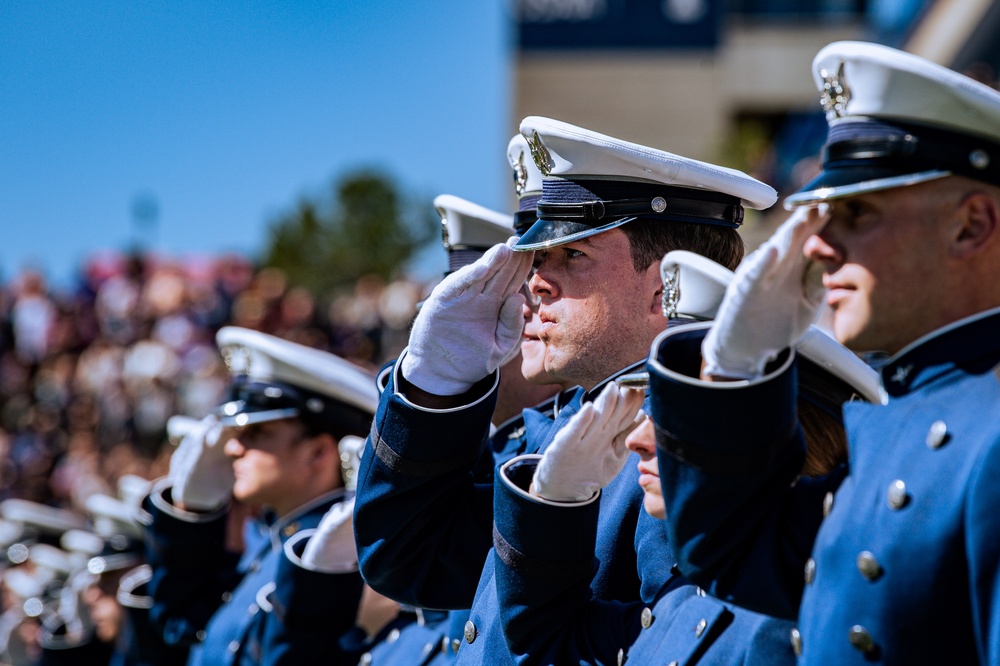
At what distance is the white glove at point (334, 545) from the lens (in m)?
4.45

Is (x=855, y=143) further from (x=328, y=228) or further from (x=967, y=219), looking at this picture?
(x=328, y=228)

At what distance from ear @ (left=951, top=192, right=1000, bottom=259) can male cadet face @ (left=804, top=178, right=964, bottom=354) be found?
0.01 meters

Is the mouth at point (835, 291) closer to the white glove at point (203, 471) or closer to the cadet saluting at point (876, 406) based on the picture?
the cadet saluting at point (876, 406)

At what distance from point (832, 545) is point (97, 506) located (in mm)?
6391

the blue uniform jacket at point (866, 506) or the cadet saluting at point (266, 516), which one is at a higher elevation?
the blue uniform jacket at point (866, 506)

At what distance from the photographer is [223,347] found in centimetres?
570

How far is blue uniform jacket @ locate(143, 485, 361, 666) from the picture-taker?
15.1ft

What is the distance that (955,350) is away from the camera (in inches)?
87.0

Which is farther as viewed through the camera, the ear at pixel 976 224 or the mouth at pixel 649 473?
the mouth at pixel 649 473

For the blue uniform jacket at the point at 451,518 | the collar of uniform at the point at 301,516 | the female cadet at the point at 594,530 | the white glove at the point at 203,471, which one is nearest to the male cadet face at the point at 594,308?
the blue uniform jacket at the point at 451,518

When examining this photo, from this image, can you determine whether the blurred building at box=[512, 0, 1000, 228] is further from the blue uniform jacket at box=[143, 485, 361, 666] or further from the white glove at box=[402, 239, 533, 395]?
the white glove at box=[402, 239, 533, 395]

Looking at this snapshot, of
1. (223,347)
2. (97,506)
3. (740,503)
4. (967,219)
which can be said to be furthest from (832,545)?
(97,506)

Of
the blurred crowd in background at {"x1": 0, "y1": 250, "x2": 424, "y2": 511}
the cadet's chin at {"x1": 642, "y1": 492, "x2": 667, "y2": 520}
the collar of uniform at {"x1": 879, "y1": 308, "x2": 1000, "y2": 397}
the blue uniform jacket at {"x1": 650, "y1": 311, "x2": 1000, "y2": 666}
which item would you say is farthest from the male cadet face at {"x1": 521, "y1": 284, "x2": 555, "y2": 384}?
the blurred crowd in background at {"x1": 0, "y1": 250, "x2": 424, "y2": 511}

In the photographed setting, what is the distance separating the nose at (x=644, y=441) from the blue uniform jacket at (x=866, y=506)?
0.25m
